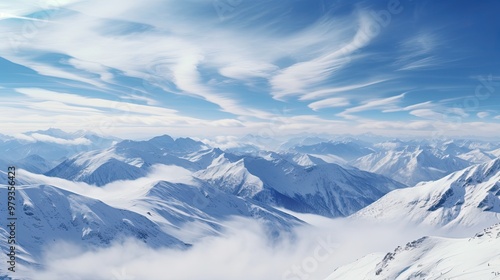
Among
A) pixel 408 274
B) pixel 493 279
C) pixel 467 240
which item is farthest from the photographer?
pixel 467 240

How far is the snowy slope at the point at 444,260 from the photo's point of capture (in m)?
98.6

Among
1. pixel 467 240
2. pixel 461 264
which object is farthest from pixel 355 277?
pixel 461 264

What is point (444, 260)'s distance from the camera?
121 m

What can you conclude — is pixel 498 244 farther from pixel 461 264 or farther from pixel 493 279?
pixel 493 279

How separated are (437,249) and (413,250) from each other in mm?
10340

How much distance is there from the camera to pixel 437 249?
5522 inches

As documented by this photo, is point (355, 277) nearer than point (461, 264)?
No

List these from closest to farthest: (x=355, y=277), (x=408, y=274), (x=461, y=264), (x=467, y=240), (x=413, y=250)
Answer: (x=461, y=264), (x=408, y=274), (x=467, y=240), (x=413, y=250), (x=355, y=277)

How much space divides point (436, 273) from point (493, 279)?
2983 cm

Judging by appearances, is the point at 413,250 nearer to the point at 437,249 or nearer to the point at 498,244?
the point at 437,249

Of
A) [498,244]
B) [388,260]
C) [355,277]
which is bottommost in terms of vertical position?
[355,277]

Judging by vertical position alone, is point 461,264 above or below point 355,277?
above

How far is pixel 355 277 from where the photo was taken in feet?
549

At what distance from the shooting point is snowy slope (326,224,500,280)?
323 ft
